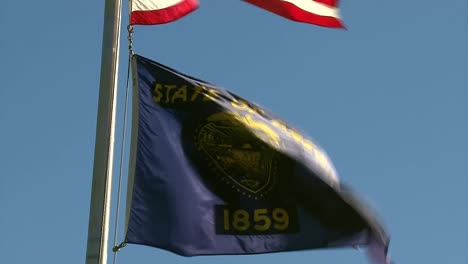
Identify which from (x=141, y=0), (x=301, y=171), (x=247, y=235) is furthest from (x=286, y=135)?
(x=141, y=0)

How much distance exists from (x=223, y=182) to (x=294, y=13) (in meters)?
2.77

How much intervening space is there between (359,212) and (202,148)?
1.97 meters

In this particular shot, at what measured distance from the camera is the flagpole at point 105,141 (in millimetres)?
12445

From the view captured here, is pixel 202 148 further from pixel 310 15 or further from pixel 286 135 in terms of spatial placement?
pixel 310 15

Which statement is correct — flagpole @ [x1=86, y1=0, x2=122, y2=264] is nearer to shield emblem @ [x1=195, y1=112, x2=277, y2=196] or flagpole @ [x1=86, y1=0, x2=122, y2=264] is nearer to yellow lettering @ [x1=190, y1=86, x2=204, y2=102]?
yellow lettering @ [x1=190, y1=86, x2=204, y2=102]

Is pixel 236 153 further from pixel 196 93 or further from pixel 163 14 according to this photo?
pixel 163 14

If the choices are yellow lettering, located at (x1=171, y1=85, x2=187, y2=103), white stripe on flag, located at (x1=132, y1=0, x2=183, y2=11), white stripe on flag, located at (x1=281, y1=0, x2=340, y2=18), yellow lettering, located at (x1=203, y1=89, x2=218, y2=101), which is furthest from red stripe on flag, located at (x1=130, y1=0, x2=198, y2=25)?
white stripe on flag, located at (x1=281, y1=0, x2=340, y2=18)

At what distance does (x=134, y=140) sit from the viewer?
13484mm

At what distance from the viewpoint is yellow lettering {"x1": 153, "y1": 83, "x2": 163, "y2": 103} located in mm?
13885

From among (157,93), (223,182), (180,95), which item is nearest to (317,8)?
(180,95)

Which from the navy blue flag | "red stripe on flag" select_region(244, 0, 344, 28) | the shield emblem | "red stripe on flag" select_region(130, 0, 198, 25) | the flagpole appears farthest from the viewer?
"red stripe on flag" select_region(244, 0, 344, 28)

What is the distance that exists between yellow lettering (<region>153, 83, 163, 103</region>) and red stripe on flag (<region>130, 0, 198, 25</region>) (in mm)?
843

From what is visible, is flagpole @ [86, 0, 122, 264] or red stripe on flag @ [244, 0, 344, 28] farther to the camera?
red stripe on flag @ [244, 0, 344, 28]

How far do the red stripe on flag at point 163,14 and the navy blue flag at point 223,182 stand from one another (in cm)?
51
